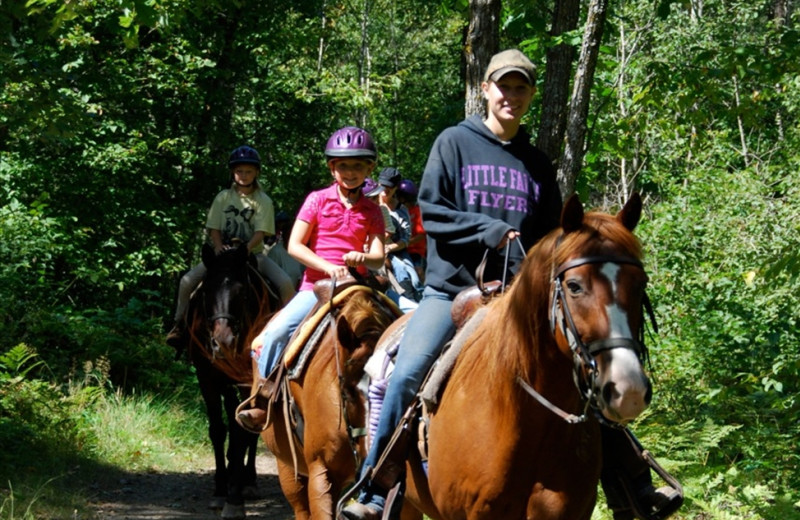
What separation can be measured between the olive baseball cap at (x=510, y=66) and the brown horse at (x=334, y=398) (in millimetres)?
1933

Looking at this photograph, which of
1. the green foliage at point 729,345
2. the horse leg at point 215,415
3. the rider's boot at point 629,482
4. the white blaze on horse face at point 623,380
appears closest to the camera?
the white blaze on horse face at point 623,380

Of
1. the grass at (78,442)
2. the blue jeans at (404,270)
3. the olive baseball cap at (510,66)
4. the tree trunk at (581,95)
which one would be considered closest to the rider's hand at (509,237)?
the olive baseball cap at (510,66)

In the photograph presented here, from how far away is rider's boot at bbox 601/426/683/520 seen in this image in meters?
4.51

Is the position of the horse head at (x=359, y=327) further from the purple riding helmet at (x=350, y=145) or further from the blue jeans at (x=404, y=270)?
the blue jeans at (x=404, y=270)

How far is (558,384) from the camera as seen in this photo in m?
4.11

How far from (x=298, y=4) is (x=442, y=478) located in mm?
16852

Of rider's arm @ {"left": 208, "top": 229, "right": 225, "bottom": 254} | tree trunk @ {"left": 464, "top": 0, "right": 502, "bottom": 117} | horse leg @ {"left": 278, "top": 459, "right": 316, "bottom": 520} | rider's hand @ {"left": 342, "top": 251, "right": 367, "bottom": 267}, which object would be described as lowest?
horse leg @ {"left": 278, "top": 459, "right": 316, "bottom": 520}

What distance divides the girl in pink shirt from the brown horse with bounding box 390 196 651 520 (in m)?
Answer: 2.21

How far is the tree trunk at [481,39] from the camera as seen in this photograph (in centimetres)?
844

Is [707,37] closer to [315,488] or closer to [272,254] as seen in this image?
[272,254]

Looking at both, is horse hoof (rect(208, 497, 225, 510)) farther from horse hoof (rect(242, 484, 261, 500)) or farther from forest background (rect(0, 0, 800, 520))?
forest background (rect(0, 0, 800, 520))

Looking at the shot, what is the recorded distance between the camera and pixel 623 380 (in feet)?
11.3

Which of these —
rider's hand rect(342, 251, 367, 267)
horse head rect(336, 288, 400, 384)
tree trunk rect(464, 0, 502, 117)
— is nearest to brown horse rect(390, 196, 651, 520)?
horse head rect(336, 288, 400, 384)

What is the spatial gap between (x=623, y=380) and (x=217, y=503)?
7.14m
